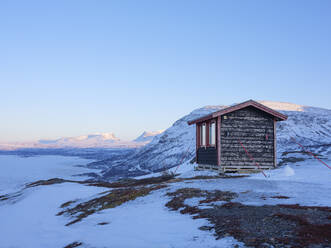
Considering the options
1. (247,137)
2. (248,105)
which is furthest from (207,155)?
(248,105)

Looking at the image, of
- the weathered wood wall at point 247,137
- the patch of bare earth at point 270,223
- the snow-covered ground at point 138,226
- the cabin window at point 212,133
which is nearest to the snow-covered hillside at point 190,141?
the weathered wood wall at point 247,137

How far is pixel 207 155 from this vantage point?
1085 inches

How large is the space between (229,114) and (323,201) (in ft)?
48.1

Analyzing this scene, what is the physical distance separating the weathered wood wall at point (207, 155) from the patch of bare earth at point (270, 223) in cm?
1429

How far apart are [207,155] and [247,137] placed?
4.28m

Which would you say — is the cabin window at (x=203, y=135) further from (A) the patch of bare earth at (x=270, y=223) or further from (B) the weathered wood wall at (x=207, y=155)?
(A) the patch of bare earth at (x=270, y=223)

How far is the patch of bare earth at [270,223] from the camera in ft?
22.6

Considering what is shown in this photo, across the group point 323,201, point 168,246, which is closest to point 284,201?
point 323,201

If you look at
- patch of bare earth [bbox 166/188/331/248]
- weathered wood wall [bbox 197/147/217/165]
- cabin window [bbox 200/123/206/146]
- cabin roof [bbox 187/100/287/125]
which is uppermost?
cabin roof [bbox 187/100/287/125]

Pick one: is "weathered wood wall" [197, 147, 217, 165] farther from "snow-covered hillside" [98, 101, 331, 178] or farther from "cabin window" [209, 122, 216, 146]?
"snow-covered hillside" [98, 101, 331, 178]

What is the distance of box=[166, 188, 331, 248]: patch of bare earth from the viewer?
6.88 m

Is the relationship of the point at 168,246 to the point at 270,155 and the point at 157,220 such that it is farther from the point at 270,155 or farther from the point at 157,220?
the point at 270,155

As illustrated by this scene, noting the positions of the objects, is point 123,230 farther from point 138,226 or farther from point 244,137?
point 244,137

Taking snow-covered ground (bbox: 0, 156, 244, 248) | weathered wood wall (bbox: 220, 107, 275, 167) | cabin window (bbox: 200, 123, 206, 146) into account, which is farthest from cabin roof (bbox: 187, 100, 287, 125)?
snow-covered ground (bbox: 0, 156, 244, 248)
